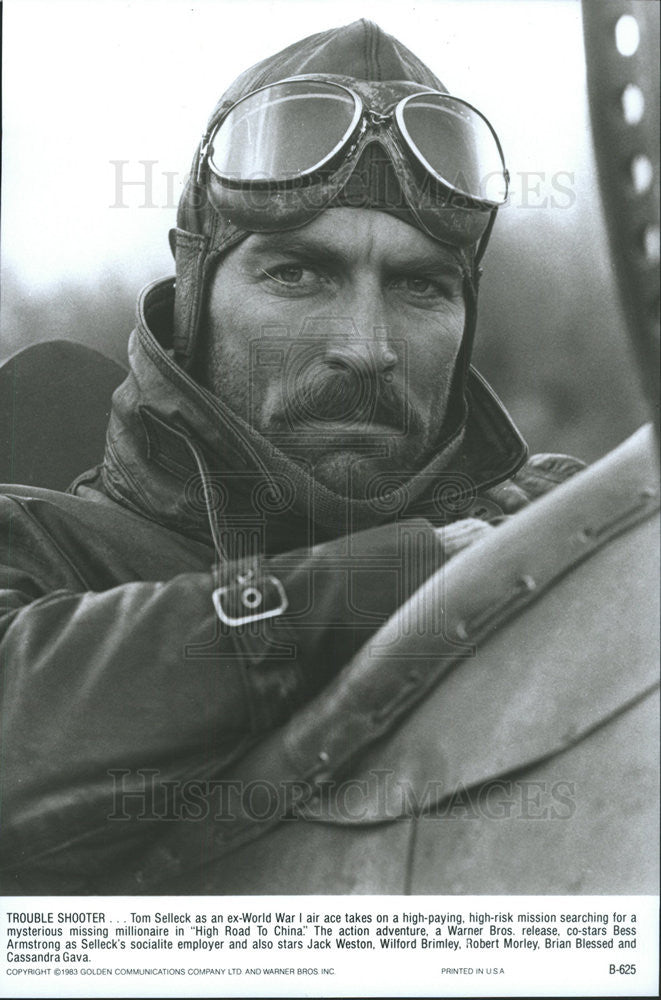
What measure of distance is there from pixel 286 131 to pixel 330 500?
33.8 inches

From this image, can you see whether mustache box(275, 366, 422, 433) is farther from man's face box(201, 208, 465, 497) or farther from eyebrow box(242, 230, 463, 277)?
eyebrow box(242, 230, 463, 277)

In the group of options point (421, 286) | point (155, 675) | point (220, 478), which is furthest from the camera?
point (421, 286)

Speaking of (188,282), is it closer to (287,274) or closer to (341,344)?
(287,274)

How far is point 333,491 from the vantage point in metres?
2.99

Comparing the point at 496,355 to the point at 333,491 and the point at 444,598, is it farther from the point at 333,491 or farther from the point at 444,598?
the point at 444,598

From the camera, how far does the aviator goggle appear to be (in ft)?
9.80

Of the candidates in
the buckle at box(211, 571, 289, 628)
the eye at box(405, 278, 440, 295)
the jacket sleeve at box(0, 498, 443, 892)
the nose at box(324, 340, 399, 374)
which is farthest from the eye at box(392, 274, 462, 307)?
the buckle at box(211, 571, 289, 628)

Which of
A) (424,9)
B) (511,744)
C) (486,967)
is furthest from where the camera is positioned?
(424,9)

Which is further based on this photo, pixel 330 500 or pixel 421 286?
pixel 421 286

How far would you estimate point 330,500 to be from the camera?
2.97 metres

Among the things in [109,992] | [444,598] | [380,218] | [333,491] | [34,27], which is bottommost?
[109,992]

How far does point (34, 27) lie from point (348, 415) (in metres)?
1.24

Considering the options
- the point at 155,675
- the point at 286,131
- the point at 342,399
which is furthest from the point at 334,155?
the point at 155,675

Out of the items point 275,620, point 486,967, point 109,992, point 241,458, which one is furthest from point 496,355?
point 109,992
